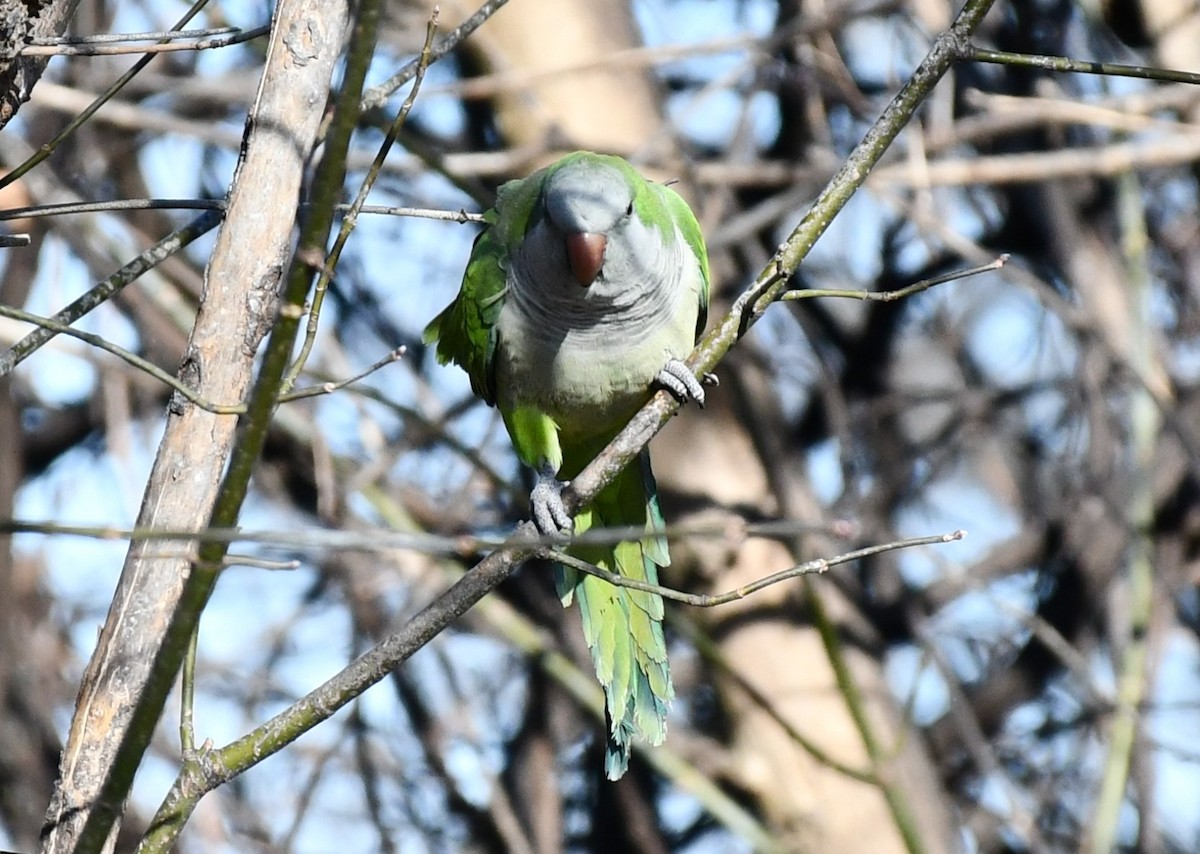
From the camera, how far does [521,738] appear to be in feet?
19.3

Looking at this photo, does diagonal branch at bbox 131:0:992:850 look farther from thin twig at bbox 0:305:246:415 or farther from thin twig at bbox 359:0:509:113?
thin twig at bbox 359:0:509:113

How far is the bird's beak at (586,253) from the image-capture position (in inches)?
124

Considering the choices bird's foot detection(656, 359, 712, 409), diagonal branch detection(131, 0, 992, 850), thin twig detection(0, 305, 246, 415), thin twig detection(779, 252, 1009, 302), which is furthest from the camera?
bird's foot detection(656, 359, 712, 409)

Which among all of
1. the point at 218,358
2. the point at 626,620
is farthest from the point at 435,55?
the point at 626,620

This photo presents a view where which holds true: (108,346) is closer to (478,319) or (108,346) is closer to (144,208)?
(144,208)

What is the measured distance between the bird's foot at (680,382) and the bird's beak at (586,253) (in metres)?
0.31

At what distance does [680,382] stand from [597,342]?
30 cm

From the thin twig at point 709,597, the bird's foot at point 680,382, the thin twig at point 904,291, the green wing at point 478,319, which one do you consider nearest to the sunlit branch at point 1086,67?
the thin twig at point 904,291

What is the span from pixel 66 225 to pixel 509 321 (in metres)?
2.48

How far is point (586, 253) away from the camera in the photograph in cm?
315

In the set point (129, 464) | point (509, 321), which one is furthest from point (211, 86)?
point (509, 321)

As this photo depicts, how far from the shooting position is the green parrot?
3184mm

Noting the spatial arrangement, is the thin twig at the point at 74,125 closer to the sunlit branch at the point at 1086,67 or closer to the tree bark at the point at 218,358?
the tree bark at the point at 218,358

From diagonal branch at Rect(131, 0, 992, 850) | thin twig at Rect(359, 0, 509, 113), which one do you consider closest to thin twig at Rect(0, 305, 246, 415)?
diagonal branch at Rect(131, 0, 992, 850)
